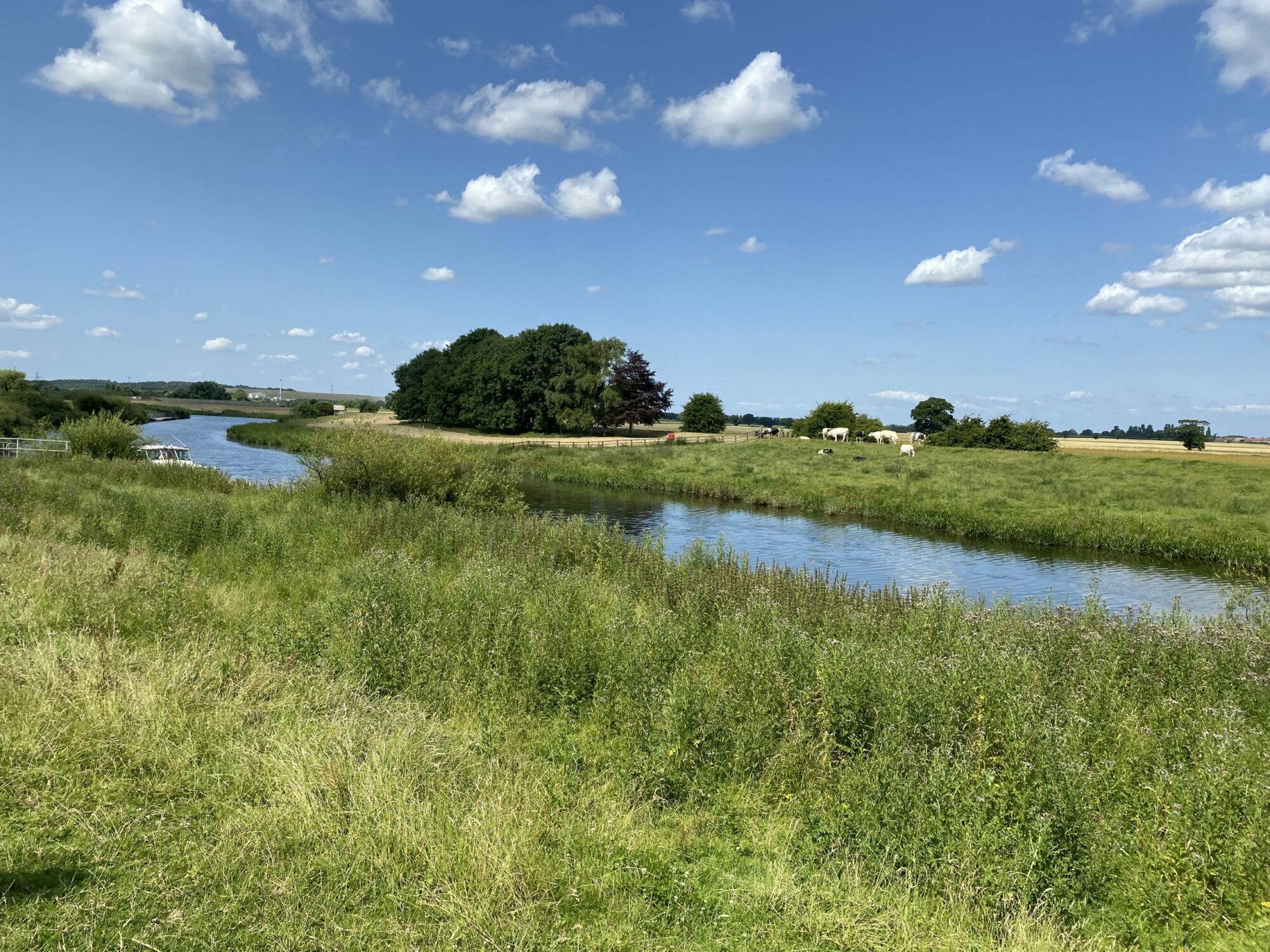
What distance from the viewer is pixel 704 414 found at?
85312 millimetres

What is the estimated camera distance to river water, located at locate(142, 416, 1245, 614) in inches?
699

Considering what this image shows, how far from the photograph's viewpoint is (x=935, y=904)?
13.4 feet

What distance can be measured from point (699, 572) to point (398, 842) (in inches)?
345

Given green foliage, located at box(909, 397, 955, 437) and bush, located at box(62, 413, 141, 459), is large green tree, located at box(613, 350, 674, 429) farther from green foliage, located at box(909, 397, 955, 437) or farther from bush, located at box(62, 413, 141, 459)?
bush, located at box(62, 413, 141, 459)

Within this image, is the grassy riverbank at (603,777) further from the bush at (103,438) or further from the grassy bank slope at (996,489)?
the bush at (103,438)

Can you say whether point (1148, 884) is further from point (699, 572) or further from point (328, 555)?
point (328, 555)

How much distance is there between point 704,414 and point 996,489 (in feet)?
178

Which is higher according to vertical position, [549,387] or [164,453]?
[549,387]

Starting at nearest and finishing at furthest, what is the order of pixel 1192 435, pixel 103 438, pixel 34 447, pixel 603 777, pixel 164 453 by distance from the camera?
pixel 603 777 < pixel 34 447 < pixel 103 438 < pixel 164 453 < pixel 1192 435

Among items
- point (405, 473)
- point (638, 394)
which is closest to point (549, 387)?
point (638, 394)

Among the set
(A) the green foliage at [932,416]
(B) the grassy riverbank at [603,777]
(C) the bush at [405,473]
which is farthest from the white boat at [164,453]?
(A) the green foliage at [932,416]

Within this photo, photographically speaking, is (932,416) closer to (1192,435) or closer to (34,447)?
(1192,435)

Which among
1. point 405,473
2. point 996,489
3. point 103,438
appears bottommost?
point 996,489

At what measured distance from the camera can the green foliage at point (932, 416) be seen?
269ft
